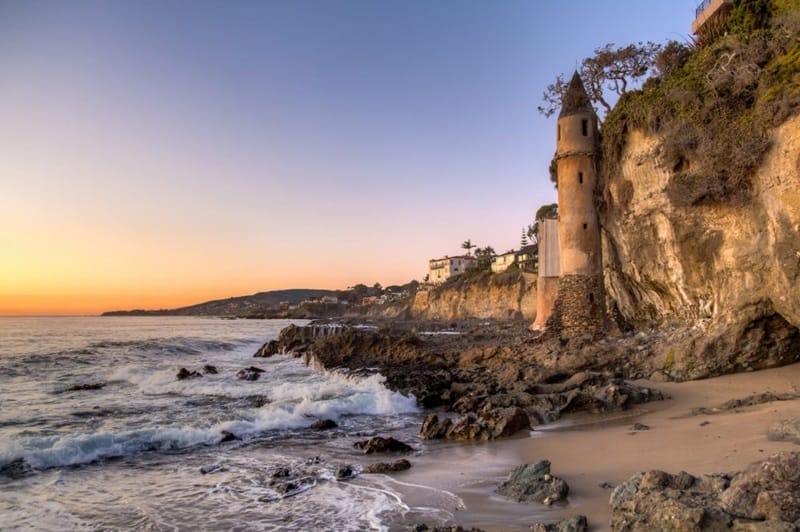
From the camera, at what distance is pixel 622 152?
57.7 ft

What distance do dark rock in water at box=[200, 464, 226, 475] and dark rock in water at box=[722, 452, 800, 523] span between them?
278 inches

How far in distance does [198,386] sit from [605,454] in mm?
15451

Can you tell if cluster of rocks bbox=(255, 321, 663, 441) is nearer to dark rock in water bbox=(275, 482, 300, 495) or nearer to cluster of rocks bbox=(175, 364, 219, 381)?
dark rock in water bbox=(275, 482, 300, 495)

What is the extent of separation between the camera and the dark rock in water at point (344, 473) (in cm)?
761

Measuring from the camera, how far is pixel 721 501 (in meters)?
4.27

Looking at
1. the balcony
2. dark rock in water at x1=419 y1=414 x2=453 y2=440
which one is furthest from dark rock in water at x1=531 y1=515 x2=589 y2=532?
the balcony

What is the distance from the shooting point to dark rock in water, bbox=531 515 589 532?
15.8 feet

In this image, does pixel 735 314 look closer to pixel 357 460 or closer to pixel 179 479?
pixel 357 460

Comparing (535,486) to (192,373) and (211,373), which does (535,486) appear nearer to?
(192,373)

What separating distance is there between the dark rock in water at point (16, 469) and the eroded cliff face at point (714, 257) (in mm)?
14051

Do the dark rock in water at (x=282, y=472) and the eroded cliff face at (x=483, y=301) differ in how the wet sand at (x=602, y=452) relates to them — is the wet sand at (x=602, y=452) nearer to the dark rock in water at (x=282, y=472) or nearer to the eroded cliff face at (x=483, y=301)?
the dark rock in water at (x=282, y=472)

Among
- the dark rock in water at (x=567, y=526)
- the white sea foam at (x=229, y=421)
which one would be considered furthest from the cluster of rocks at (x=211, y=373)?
the dark rock in water at (x=567, y=526)

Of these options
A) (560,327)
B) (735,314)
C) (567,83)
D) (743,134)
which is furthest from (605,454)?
(567,83)

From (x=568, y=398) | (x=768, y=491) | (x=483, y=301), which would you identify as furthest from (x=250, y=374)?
(x=483, y=301)
